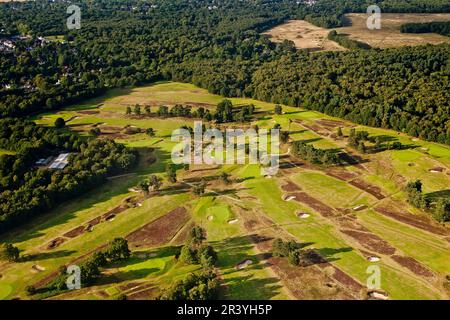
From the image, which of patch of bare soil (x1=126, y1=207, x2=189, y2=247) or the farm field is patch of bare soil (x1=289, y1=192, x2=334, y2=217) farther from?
patch of bare soil (x1=126, y1=207, x2=189, y2=247)

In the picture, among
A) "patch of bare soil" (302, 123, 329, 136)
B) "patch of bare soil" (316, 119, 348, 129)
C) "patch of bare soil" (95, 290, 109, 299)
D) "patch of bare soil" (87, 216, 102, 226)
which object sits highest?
"patch of bare soil" (316, 119, 348, 129)

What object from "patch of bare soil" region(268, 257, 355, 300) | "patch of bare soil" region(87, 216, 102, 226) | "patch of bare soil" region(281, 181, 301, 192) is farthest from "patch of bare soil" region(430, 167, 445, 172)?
"patch of bare soil" region(87, 216, 102, 226)

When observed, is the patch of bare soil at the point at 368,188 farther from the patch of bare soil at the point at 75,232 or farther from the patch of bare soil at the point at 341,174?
the patch of bare soil at the point at 75,232

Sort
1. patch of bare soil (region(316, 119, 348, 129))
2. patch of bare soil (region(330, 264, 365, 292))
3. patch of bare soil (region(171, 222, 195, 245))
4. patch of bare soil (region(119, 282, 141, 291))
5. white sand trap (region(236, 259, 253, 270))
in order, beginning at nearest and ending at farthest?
patch of bare soil (region(330, 264, 365, 292))
patch of bare soil (region(119, 282, 141, 291))
white sand trap (region(236, 259, 253, 270))
patch of bare soil (region(171, 222, 195, 245))
patch of bare soil (region(316, 119, 348, 129))

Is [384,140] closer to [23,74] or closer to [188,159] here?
[188,159]

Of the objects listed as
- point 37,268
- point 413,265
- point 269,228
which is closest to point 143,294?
point 37,268

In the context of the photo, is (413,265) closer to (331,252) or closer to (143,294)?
(331,252)

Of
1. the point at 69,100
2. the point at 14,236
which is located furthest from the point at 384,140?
the point at 69,100
